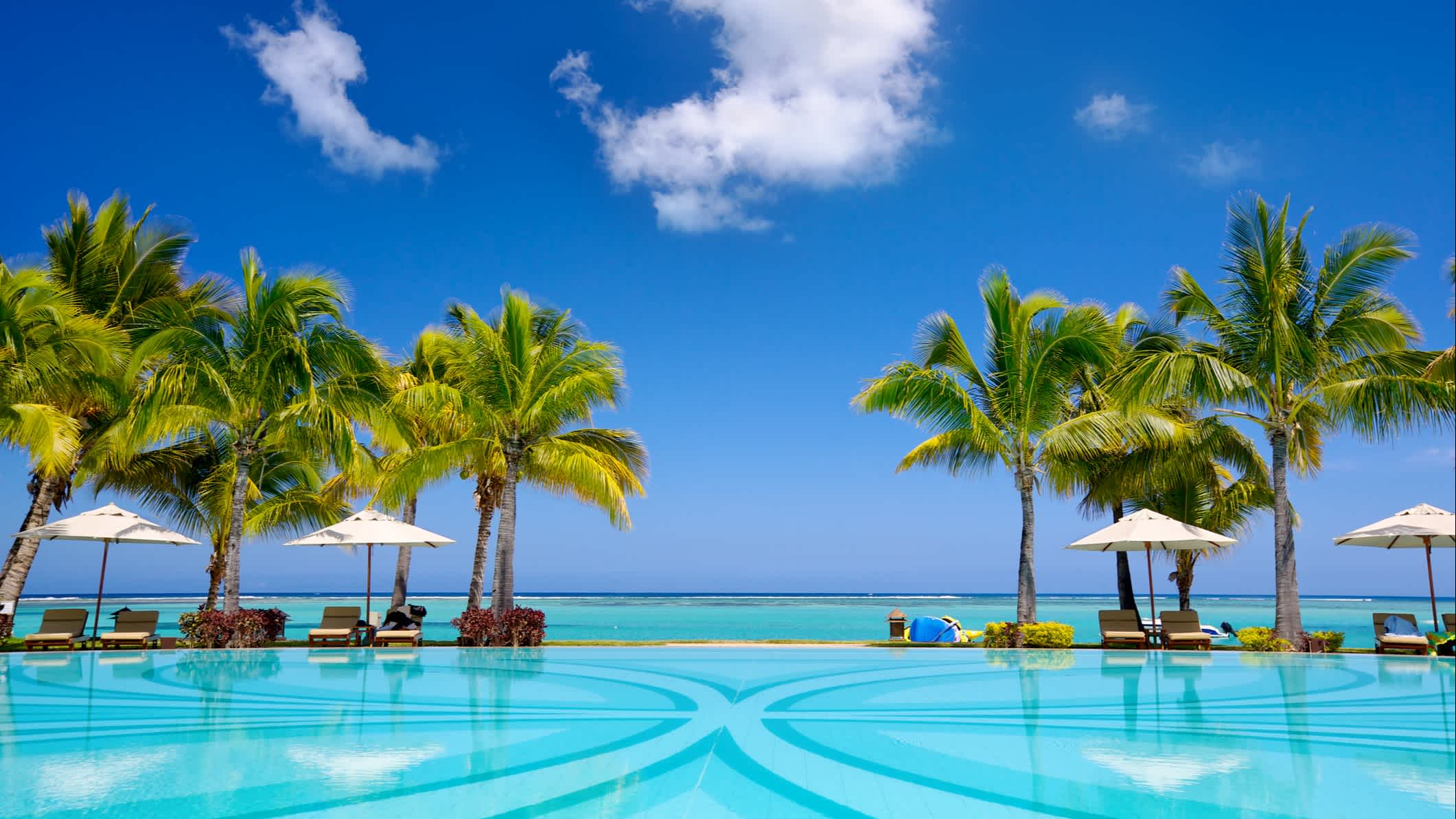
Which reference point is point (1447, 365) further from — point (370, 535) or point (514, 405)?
point (370, 535)

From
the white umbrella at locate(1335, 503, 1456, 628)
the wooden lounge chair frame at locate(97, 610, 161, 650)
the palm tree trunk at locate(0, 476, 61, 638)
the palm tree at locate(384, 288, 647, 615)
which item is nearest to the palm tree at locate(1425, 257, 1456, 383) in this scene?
the white umbrella at locate(1335, 503, 1456, 628)

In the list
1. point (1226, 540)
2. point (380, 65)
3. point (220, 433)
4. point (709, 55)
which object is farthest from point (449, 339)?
point (1226, 540)

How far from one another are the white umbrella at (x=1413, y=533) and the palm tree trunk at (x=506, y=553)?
15.7m

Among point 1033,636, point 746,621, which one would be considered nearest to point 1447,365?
point 1033,636

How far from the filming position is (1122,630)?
1638 cm

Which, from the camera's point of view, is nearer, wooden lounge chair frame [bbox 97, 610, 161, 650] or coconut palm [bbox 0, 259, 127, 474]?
coconut palm [bbox 0, 259, 127, 474]

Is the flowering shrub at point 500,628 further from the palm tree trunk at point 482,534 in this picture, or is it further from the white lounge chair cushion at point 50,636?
the white lounge chair cushion at point 50,636

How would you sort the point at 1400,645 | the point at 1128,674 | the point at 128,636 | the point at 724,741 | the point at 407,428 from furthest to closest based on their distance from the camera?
1. the point at 407,428
2. the point at 128,636
3. the point at 1400,645
4. the point at 1128,674
5. the point at 724,741

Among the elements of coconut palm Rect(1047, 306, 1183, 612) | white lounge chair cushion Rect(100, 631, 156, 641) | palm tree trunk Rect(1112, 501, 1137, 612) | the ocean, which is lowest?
the ocean

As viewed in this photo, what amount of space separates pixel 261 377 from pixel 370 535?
142 inches

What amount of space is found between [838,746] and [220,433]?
17.8m

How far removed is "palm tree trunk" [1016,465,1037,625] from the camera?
1609 cm

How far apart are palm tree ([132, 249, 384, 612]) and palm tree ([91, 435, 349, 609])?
3.07 metres

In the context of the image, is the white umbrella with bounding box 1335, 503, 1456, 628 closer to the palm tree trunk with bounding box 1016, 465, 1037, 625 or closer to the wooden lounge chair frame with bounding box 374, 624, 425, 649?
the palm tree trunk with bounding box 1016, 465, 1037, 625
